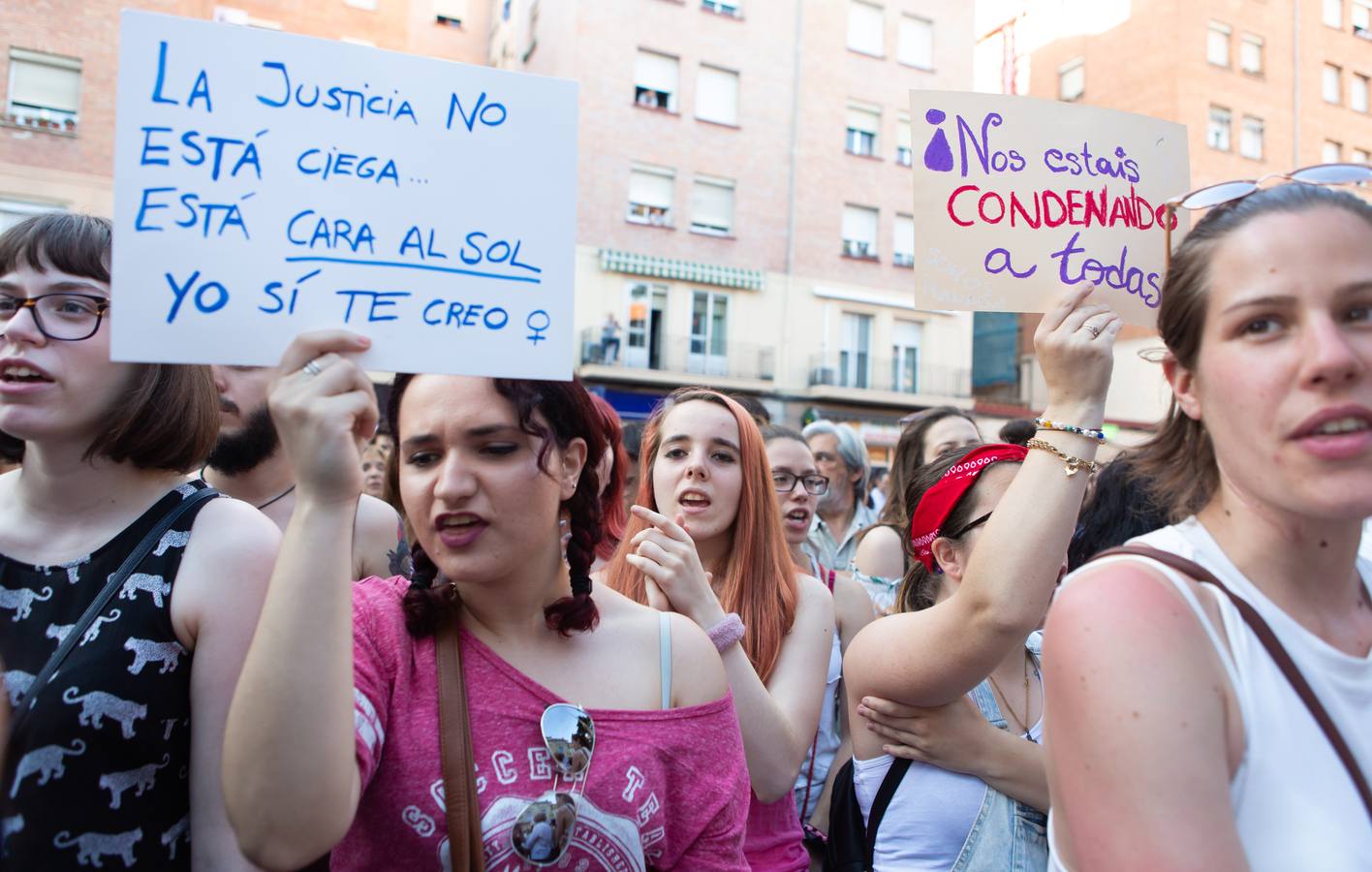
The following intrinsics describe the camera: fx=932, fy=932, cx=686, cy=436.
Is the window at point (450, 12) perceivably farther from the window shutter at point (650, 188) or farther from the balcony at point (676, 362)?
the balcony at point (676, 362)

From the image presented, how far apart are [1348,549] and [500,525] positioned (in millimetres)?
1390

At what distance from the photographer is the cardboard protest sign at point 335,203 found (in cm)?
146

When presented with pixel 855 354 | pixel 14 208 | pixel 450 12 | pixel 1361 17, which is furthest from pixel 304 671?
pixel 1361 17

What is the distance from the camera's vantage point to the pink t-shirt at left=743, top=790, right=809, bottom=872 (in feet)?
7.79

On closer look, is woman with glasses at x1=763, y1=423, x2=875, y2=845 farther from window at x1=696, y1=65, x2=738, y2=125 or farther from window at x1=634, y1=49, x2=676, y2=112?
window at x1=696, y1=65, x2=738, y2=125

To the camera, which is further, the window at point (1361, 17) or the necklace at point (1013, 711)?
the window at point (1361, 17)

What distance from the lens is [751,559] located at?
9.58ft

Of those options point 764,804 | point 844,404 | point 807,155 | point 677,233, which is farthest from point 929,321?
point 764,804

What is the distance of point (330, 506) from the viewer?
4.52ft

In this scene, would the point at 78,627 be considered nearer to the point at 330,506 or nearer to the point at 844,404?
the point at 330,506

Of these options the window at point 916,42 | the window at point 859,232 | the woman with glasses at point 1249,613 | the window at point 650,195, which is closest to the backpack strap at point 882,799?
the woman with glasses at point 1249,613

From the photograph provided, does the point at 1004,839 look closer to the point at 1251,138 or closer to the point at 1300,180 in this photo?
the point at 1300,180

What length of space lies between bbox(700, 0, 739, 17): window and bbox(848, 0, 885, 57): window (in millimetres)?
3082

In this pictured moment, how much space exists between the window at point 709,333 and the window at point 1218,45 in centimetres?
1551
